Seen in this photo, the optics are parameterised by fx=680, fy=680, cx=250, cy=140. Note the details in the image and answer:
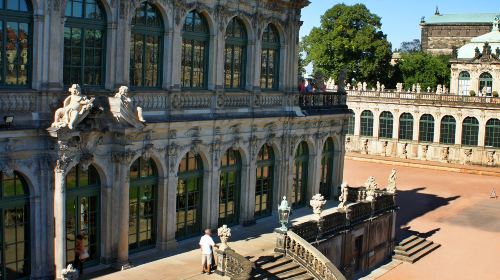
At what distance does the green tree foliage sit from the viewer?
81.5m

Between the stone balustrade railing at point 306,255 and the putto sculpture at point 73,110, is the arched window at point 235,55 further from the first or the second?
the putto sculpture at point 73,110

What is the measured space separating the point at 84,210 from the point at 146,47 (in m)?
5.78

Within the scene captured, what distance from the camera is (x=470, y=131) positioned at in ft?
198

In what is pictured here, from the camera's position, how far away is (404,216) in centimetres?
4100

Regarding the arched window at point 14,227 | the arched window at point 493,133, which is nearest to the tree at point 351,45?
the arched window at point 493,133

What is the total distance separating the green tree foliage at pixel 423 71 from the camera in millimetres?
81500

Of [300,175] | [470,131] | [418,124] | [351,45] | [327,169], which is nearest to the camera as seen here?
[300,175]

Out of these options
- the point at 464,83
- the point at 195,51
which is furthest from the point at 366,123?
the point at 195,51

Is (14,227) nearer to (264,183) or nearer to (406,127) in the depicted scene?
(264,183)

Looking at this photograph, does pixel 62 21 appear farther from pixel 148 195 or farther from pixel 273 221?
pixel 273 221

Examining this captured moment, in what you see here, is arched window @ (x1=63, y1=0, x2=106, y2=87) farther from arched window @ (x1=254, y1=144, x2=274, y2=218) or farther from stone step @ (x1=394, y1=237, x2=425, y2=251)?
stone step @ (x1=394, y1=237, x2=425, y2=251)

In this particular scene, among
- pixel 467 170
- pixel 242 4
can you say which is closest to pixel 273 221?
pixel 242 4

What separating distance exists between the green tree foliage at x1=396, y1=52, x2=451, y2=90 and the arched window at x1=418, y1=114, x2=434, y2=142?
19452mm

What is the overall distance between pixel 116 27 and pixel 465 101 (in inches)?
1790
